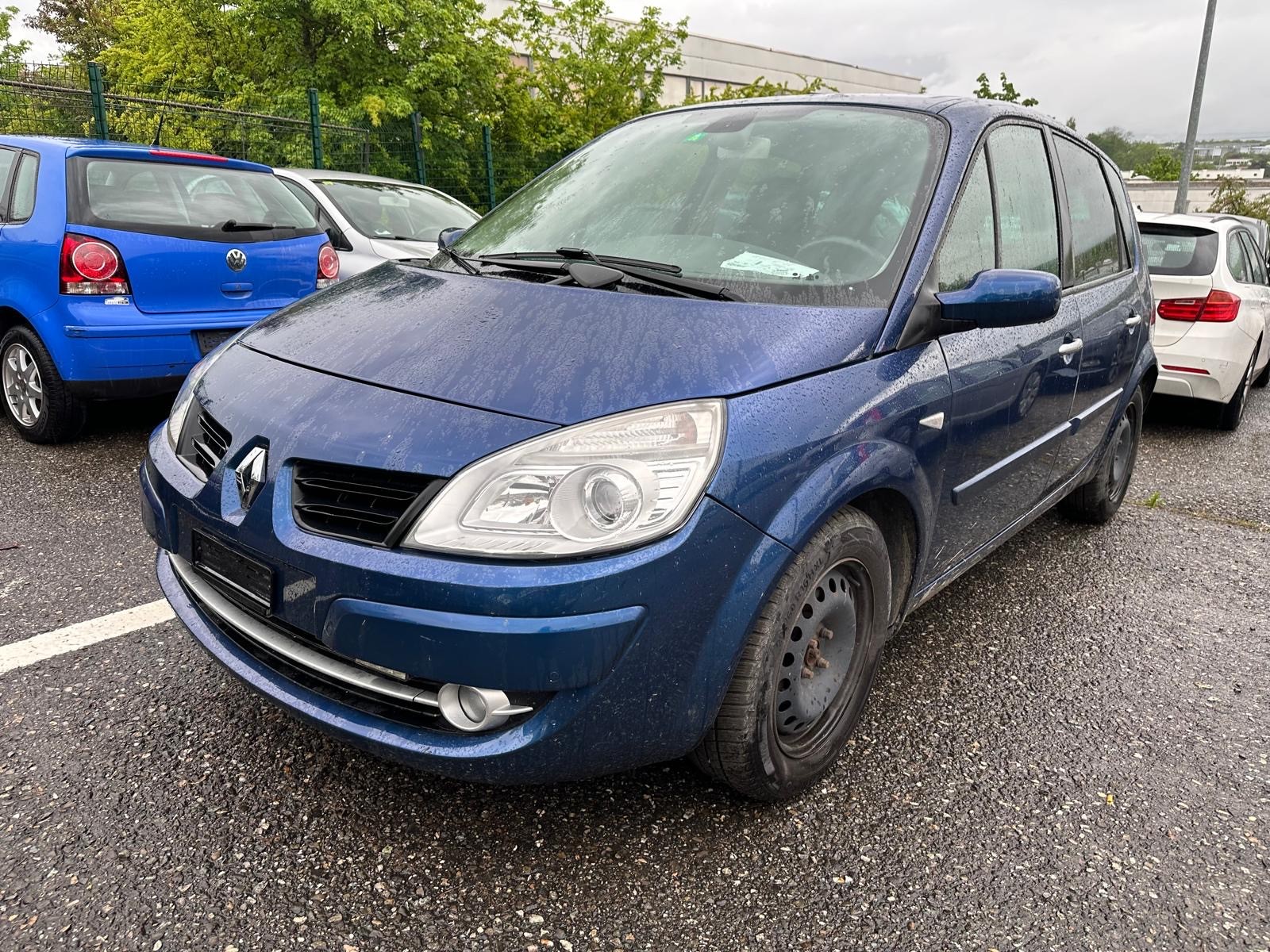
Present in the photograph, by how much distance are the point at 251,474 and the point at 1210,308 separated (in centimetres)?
636

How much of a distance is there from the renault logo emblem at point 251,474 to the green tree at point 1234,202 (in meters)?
32.5

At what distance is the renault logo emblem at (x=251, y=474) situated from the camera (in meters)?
1.88

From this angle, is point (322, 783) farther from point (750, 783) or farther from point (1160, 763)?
point (1160, 763)

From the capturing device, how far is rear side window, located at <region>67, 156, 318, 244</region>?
4438 millimetres

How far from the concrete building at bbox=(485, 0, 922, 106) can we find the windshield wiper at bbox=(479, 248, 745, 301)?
36726 mm

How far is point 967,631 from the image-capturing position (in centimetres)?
319

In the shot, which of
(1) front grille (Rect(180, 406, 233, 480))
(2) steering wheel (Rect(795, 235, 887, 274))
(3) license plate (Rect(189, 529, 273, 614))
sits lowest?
(3) license plate (Rect(189, 529, 273, 614))

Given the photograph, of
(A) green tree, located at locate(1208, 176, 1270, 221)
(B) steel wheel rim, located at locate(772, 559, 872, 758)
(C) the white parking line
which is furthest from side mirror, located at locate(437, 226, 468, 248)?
(A) green tree, located at locate(1208, 176, 1270, 221)

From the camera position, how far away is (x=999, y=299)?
2242 mm

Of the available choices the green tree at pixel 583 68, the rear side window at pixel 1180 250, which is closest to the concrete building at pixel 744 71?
the green tree at pixel 583 68

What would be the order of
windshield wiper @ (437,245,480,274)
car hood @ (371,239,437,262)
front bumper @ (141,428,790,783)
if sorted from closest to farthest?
front bumper @ (141,428,790,783)
windshield wiper @ (437,245,480,274)
car hood @ (371,239,437,262)

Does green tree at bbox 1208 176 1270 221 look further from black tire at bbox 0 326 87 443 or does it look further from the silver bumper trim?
the silver bumper trim

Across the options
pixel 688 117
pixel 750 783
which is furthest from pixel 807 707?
pixel 688 117

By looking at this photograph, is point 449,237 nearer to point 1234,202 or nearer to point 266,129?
point 266,129
